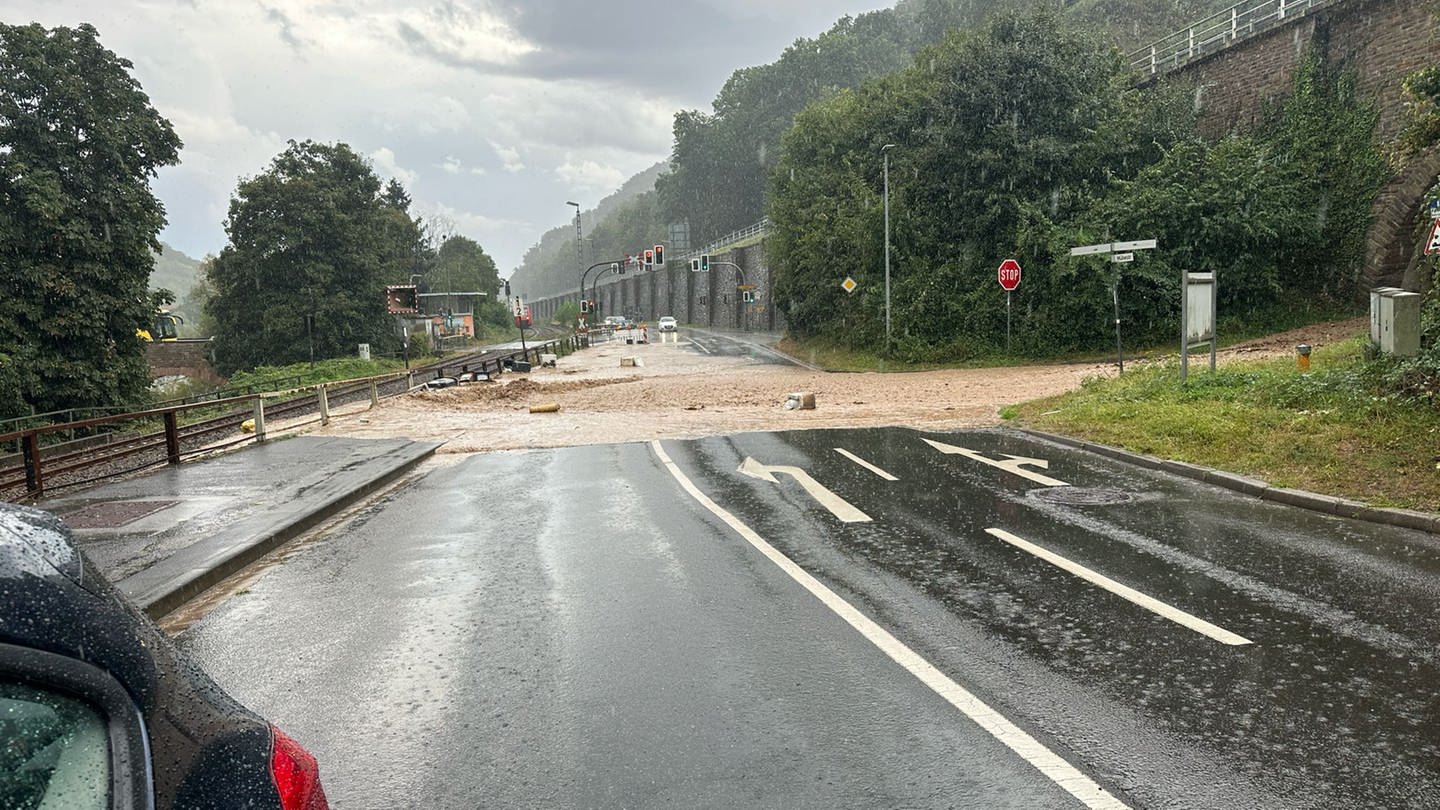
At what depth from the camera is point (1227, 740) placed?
3914 mm

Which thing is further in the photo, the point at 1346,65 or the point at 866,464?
the point at 1346,65

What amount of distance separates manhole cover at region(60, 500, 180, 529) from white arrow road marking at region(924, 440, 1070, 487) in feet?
33.9

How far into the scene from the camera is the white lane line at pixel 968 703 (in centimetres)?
355

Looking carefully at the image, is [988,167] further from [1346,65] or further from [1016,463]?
[1016,463]

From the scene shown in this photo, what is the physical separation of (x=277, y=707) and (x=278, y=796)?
3.37 meters

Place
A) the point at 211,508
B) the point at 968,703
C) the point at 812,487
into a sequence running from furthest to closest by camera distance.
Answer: the point at 812,487 → the point at 211,508 → the point at 968,703

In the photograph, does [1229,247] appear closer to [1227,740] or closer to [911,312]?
[911,312]

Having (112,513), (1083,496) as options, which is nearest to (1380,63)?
(1083,496)

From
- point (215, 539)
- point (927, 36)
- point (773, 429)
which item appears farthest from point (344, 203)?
point (927, 36)

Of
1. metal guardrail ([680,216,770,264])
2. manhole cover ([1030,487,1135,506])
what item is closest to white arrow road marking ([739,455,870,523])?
manhole cover ([1030,487,1135,506])

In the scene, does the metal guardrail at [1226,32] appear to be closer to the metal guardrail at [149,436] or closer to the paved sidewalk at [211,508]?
the metal guardrail at [149,436]

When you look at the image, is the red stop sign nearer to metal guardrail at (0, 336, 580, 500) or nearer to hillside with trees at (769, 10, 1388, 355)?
hillside with trees at (769, 10, 1388, 355)

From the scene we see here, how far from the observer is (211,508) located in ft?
32.9

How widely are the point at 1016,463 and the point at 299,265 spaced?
55.8 m
